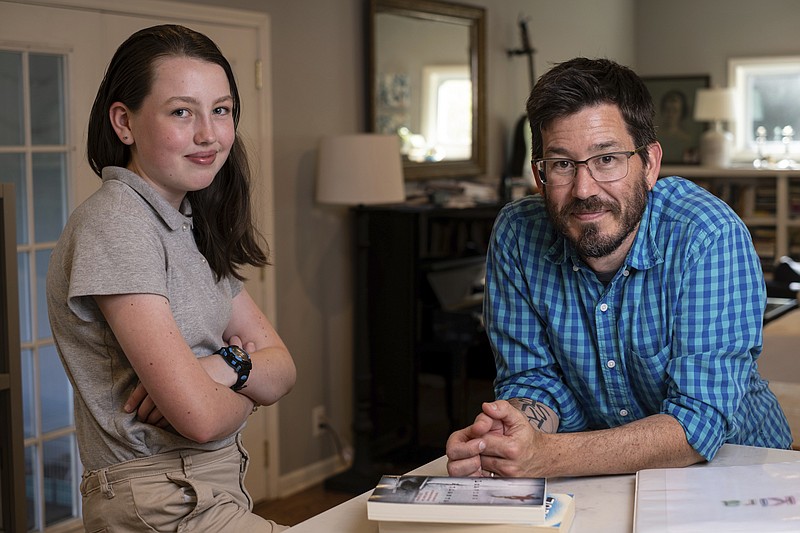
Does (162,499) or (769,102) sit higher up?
(769,102)

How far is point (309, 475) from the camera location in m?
4.36

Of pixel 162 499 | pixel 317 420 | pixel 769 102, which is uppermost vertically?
pixel 769 102

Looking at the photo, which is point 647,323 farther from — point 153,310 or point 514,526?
point 153,310

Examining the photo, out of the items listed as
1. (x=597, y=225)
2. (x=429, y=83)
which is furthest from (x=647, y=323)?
(x=429, y=83)

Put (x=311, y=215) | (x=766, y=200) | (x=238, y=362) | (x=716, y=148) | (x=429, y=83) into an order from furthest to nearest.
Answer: (x=716, y=148), (x=766, y=200), (x=429, y=83), (x=311, y=215), (x=238, y=362)

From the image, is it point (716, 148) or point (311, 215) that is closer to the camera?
point (311, 215)

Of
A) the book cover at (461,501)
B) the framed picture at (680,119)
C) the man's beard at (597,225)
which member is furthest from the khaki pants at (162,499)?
the framed picture at (680,119)

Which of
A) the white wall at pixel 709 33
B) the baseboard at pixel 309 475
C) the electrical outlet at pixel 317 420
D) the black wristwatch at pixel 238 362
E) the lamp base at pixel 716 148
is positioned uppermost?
the white wall at pixel 709 33

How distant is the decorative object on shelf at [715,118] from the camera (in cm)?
777

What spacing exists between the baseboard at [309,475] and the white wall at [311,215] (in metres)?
0.02

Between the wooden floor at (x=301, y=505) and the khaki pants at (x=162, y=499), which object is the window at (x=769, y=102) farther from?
the khaki pants at (x=162, y=499)

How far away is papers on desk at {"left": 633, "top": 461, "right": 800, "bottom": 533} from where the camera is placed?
1.20 m

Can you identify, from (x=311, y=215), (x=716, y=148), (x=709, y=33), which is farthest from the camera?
(x=709, y=33)

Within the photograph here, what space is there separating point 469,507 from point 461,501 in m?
0.02
